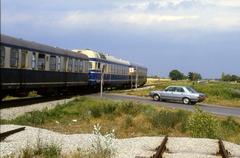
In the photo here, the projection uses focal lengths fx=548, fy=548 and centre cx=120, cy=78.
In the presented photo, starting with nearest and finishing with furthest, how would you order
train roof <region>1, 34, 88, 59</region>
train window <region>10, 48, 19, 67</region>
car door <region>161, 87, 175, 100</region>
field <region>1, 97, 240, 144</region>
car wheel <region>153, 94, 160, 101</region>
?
field <region>1, 97, 240, 144</region> < train roof <region>1, 34, 88, 59</region> < train window <region>10, 48, 19, 67</region> < car door <region>161, 87, 175, 100</region> < car wheel <region>153, 94, 160, 101</region>

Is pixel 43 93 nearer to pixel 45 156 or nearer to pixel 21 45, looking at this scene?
pixel 21 45

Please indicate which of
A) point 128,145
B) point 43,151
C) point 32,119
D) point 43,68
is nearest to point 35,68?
point 43,68

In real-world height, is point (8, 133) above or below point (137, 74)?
below

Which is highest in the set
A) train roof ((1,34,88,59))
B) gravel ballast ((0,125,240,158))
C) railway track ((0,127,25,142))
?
train roof ((1,34,88,59))

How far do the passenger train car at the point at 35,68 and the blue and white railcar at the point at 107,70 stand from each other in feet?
8.04

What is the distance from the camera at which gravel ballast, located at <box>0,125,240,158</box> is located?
12798 millimetres

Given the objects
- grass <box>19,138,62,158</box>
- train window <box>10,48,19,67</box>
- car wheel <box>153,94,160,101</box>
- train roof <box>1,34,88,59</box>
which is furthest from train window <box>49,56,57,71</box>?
grass <box>19,138,62,158</box>

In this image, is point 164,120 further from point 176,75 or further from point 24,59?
point 176,75

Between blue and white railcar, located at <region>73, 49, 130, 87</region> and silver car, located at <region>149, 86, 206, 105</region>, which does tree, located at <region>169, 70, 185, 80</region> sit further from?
silver car, located at <region>149, 86, 206, 105</region>

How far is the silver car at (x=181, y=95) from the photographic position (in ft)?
133

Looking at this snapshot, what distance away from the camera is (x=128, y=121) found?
22.4 m

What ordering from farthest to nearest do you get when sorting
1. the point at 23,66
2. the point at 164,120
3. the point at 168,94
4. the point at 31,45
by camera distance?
the point at 168,94, the point at 31,45, the point at 23,66, the point at 164,120

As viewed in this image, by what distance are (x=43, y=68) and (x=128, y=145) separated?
1626 cm

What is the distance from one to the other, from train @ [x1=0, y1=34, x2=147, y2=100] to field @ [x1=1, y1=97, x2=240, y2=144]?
7.21ft
